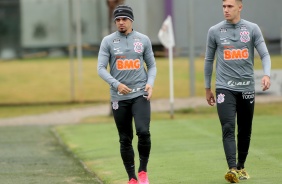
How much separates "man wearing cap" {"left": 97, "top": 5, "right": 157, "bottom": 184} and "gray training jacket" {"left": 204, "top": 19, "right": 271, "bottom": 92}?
2.65 feet

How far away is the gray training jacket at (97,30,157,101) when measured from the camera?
1079 cm

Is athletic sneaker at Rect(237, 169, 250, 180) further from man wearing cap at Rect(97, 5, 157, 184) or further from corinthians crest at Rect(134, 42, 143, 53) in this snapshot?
corinthians crest at Rect(134, 42, 143, 53)

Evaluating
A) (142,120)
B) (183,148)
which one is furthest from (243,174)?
(183,148)

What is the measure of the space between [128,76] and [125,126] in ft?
1.95

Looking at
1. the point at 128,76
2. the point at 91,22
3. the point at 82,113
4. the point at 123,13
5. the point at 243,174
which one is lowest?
the point at 82,113

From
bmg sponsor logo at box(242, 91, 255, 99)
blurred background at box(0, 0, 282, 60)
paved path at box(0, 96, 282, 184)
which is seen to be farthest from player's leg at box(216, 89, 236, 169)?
blurred background at box(0, 0, 282, 60)

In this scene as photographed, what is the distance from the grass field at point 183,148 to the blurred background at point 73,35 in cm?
446

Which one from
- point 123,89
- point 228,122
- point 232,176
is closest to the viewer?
point 123,89

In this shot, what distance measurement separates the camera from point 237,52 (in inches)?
432

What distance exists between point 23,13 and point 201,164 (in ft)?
71.5

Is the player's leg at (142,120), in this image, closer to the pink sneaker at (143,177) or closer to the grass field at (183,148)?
the pink sneaker at (143,177)

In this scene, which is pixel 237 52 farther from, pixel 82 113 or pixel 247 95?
pixel 82 113

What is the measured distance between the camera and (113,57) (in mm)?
10867

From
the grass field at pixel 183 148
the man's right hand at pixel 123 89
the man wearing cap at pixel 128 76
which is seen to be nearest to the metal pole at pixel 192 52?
the grass field at pixel 183 148
